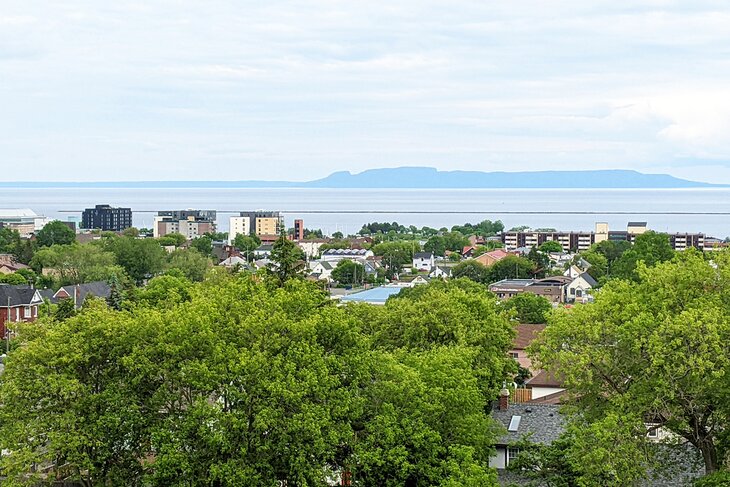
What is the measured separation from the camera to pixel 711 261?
2631cm

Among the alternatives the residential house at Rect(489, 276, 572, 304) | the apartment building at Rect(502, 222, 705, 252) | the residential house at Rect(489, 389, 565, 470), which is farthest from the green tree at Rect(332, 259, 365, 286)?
the residential house at Rect(489, 389, 565, 470)

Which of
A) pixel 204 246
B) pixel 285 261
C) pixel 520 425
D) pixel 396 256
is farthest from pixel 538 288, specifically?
pixel 520 425

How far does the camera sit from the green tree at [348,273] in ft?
371

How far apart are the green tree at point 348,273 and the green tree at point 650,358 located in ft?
289

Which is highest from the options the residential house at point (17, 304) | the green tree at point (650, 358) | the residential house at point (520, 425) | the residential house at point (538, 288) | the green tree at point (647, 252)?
the green tree at point (650, 358)

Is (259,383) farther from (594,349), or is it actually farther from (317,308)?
(594,349)

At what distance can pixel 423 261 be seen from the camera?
436 feet

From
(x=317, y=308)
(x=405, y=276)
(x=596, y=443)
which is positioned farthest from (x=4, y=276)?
(x=596, y=443)

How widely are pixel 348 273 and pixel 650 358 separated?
93.5 metres

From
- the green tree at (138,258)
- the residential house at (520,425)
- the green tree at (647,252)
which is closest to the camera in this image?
the residential house at (520,425)

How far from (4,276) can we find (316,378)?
69.6 metres

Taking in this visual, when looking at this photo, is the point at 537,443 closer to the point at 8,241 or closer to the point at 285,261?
the point at 285,261

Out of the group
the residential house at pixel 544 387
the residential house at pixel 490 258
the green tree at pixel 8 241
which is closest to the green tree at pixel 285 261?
the residential house at pixel 544 387

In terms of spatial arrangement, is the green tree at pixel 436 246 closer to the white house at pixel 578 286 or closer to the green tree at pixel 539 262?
the green tree at pixel 539 262
